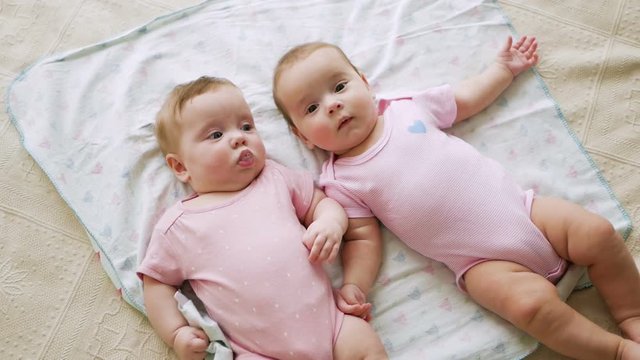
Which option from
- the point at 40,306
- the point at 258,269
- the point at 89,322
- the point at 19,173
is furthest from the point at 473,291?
the point at 19,173

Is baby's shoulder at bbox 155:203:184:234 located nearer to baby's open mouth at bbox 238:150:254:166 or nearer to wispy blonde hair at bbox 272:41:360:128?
baby's open mouth at bbox 238:150:254:166

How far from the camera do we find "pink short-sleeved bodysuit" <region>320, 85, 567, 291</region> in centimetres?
120


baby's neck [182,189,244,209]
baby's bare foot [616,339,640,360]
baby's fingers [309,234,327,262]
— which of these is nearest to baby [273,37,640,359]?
baby's bare foot [616,339,640,360]

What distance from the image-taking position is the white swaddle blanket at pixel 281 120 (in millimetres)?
1273

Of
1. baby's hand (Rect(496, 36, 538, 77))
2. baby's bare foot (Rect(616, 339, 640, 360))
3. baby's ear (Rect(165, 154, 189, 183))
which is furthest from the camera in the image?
baby's hand (Rect(496, 36, 538, 77))

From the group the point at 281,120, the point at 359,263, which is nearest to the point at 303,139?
the point at 281,120

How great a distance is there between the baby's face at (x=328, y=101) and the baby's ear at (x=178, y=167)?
262mm

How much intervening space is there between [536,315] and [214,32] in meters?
1.01

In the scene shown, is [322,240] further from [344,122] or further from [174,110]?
[174,110]

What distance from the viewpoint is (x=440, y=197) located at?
4.04ft

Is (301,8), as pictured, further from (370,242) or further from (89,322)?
(89,322)

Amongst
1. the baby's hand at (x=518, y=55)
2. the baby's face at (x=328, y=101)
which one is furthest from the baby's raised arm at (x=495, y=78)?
the baby's face at (x=328, y=101)

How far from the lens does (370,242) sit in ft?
4.22

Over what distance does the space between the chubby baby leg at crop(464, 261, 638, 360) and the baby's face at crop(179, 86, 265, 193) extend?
1.82 ft
